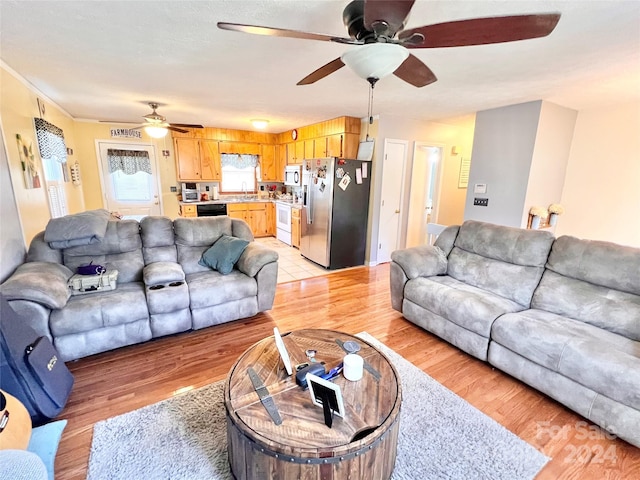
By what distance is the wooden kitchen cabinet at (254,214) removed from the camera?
20.8 ft

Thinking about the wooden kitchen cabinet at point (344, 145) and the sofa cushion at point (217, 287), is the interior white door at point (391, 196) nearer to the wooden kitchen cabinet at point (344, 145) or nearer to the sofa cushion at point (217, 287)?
the wooden kitchen cabinet at point (344, 145)

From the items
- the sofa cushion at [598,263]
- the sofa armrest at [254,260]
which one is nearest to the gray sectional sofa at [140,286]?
the sofa armrest at [254,260]

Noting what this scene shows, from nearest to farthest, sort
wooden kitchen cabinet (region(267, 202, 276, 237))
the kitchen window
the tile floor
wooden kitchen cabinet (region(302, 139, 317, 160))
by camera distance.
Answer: the tile floor
wooden kitchen cabinet (region(302, 139, 317, 160))
the kitchen window
wooden kitchen cabinet (region(267, 202, 276, 237))

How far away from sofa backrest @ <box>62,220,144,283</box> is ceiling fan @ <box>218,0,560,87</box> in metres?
2.40

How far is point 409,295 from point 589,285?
4.53 ft

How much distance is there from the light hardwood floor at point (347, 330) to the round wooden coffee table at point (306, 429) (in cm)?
89

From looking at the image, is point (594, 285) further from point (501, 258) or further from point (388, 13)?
point (388, 13)

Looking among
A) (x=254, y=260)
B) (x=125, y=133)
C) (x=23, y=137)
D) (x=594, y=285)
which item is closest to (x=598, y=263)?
(x=594, y=285)

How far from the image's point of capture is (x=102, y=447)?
61.2 inches

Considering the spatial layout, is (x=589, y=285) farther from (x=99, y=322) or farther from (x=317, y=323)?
(x=99, y=322)

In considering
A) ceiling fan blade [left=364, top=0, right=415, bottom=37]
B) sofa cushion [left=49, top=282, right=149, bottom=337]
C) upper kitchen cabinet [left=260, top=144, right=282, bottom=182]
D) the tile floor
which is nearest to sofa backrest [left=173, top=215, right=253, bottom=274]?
sofa cushion [left=49, top=282, right=149, bottom=337]

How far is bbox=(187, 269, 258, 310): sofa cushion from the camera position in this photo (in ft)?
8.61

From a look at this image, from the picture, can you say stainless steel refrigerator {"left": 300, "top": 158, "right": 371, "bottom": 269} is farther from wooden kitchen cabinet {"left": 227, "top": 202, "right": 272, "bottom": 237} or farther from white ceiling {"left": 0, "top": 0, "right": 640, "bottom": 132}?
wooden kitchen cabinet {"left": 227, "top": 202, "right": 272, "bottom": 237}

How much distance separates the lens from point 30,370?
1615mm
